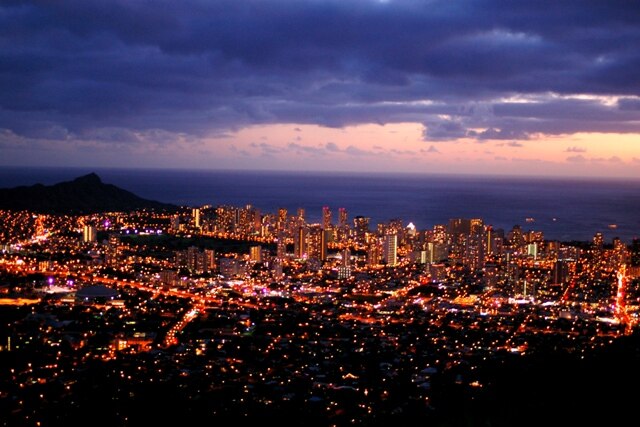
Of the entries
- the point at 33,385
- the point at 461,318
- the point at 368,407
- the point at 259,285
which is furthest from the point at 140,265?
the point at 368,407

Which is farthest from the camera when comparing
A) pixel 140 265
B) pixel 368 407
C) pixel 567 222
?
pixel 567 222

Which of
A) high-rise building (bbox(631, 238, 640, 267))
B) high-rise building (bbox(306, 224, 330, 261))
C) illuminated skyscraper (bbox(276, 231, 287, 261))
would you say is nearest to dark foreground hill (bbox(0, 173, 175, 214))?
illuminated skyscraper (bbox(276, 231, 287, 261))

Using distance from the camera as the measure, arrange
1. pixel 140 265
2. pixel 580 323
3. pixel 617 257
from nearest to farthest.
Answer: pixel 580 323
pixel 140 265
pixel 617 257

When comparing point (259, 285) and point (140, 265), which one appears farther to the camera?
point (140, 265)

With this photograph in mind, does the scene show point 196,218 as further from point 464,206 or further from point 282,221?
point 464,206

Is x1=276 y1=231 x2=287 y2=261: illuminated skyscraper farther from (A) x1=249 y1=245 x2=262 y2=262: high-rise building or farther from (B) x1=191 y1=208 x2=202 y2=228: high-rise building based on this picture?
(B) x1=191 y1=208 x2=202 y2=228: high-rise building

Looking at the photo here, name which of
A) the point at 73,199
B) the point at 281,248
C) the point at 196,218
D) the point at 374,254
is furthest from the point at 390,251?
the point at 73,199

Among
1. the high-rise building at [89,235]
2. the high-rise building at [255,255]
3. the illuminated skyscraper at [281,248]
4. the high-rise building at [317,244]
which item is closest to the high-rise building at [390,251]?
the high-rise building at [317,244]

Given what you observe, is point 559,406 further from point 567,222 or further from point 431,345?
point 567,222
